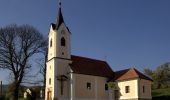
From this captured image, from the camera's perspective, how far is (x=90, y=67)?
4556 centimetres

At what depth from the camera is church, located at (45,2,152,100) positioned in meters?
41.4

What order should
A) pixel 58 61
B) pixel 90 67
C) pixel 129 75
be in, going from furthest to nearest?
1. pixel 90 67
2. pixel 129 75
3. pixel 58 61

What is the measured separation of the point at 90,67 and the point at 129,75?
6.04 metres

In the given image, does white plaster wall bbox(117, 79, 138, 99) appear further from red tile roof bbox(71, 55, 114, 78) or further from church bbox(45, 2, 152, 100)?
red tile roof bbox(71, 55, 114, 78)

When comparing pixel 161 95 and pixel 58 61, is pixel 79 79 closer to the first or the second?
pixel 58 61

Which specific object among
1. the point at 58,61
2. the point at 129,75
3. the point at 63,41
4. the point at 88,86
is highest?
the point at 63,41

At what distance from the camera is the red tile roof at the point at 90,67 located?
43.4 metres

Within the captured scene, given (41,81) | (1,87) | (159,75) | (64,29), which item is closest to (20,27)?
(64,29)

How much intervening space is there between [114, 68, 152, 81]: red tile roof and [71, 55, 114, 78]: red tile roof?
1.78 meters

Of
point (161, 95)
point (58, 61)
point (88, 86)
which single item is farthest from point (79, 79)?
point (161, 95)

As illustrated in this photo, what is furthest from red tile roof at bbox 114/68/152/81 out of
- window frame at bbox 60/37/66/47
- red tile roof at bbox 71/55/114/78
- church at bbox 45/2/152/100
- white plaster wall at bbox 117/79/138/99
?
window frame at bbox 60/37/66/47

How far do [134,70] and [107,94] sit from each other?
17.4ft

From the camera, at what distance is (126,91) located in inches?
Result: 1671

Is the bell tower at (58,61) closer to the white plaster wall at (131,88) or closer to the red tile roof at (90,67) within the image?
the red tile roof at (90,67)
